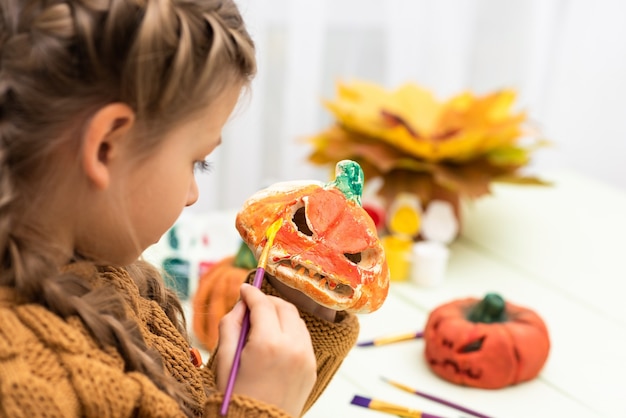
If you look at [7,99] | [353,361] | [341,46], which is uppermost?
[7,99]

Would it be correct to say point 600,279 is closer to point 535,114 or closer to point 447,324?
point 447,324

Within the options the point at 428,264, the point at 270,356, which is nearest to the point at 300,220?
the point at 270,356

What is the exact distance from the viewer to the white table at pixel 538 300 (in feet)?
3.11

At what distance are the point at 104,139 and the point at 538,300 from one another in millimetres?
749

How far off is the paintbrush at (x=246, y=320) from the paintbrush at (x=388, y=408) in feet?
0.74

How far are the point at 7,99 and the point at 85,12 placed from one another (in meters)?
0.08

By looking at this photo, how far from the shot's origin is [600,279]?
48.4 inches

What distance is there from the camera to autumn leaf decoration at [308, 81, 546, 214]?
49.8 inches

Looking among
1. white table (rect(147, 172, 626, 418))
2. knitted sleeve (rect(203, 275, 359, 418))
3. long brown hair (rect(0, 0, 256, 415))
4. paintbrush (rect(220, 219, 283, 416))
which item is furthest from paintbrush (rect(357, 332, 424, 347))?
long brown hair (rect(0, 0, 256, 415))

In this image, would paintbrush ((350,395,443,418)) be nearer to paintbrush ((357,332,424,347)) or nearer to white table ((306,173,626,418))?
white table ((306,173,626,418))

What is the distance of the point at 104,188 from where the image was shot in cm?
61

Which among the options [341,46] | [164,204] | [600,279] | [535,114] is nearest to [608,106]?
[535,114]

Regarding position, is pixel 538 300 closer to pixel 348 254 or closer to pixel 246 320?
pixel 348 254

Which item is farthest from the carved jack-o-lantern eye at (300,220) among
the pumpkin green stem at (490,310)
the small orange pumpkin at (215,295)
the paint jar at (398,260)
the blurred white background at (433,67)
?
the blurred white background at (433,67)
